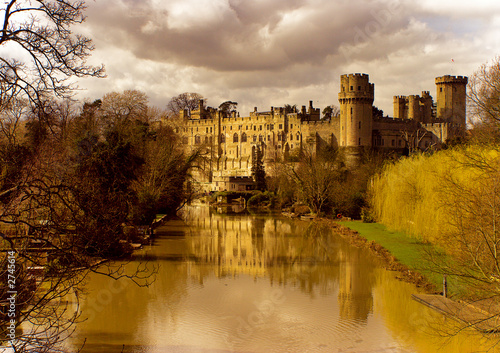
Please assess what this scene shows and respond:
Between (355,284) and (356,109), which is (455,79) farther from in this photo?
(355,284)

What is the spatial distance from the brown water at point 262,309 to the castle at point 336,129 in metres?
29.8

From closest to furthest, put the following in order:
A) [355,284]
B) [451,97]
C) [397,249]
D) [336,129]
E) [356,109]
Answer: [355,284] → [397,249] → [356,109] → [451,97] → [336,129]

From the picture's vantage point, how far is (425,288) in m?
12.6

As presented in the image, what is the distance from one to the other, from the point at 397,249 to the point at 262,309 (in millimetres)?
8253

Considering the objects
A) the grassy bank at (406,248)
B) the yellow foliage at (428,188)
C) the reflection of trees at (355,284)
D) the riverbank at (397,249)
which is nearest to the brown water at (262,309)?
the reflection of trees at (355,284)

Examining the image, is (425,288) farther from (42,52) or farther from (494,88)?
(42,52)

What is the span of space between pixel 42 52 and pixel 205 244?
53.7 ft

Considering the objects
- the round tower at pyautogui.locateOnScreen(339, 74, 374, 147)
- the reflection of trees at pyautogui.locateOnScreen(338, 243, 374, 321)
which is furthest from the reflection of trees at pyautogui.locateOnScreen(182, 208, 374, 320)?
the round tower at pyautogui.locateOnScreen(339, 74, 374, 147)

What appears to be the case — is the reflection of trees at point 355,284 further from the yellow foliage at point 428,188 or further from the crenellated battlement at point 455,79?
the crenellated battlement at point 455,79

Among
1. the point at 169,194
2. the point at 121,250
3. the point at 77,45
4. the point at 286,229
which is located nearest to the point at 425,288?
the point at 121,250

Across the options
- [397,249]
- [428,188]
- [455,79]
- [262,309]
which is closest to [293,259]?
[397,249]

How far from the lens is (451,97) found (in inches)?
2306

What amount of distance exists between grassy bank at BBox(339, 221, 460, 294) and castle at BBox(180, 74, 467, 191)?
22209mm

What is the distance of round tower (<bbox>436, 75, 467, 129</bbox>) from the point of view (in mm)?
57781
